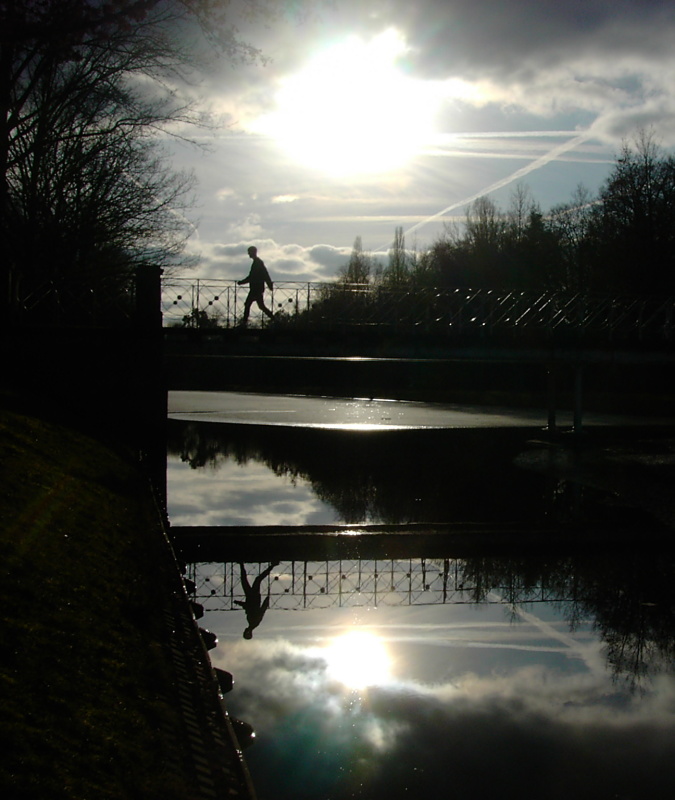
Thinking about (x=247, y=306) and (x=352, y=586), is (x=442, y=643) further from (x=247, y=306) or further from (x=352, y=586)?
(x=247, y=306)

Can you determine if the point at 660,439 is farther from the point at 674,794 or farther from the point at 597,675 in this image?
the point at 674,794

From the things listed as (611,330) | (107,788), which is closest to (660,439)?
(611,330)

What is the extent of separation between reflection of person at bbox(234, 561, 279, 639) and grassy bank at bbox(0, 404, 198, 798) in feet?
5.34

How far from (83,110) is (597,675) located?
24.7 m

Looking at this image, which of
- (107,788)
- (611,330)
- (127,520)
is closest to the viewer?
(107,788)

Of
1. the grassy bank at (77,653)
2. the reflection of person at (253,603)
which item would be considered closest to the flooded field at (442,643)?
the reflection of person at (253,603)

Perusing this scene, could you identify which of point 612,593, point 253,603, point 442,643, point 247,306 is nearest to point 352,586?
point 253,603

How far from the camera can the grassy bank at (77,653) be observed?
5566 millimetres

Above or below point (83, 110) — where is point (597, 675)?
below

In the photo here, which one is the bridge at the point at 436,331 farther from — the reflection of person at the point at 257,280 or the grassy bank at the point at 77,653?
the grassy bank at the point at 77,653

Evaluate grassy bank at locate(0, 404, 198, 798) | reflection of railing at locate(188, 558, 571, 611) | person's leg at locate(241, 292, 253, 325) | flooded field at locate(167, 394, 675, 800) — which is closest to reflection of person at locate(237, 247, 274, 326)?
person's leg at locate(241, 292, 253, 325)

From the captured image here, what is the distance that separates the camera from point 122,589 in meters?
10.1

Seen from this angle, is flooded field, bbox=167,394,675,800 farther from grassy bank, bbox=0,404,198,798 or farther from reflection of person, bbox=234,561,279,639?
grassy bank, bbox=0,404,198,798

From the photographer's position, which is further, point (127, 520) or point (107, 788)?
point (127, 520)
